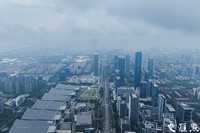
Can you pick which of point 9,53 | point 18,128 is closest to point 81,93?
point 18,128

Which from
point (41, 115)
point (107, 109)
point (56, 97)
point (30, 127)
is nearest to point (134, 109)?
point (107, 109)

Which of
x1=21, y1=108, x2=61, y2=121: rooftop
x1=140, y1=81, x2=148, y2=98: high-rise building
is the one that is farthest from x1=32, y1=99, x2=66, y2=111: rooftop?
x1=140, y1=81, x2=148, y2=98: high-rise building

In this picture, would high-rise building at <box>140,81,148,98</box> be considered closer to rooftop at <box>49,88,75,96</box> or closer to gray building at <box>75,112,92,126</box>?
rooftop at <box>49,88,75,96</box>

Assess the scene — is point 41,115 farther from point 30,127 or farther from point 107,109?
point 107,109

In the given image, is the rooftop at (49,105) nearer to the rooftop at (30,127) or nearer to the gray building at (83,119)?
the gray building at (83,119)

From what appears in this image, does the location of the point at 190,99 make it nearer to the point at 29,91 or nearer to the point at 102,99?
the point at 102,99

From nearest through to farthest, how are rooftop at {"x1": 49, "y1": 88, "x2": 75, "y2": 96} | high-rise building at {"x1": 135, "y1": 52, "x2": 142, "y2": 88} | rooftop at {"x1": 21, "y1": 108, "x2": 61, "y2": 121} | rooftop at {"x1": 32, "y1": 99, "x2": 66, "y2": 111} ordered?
rooftop at {"x1": 21, "y1": 108, "x2": 61, "y2": 121} → rooftop at {"x1": 32, "y1": 99, "x2": 66, "y2": 111} → rooftop at {"x1": 49, "y1": 88, "x2": 75, "y2": 96} → high-rise building at {"x1": 135, "y1": 52, "x2": 142, "y2": 88}

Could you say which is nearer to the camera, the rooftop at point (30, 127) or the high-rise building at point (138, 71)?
the rooftop at point (30, 127)

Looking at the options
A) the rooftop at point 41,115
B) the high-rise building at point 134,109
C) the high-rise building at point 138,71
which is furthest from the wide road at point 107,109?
the rooftop at point 41,115

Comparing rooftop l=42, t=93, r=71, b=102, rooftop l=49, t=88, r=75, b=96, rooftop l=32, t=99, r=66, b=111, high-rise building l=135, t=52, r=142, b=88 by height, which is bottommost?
rooftop l=32, t=99, r=66, b=111
